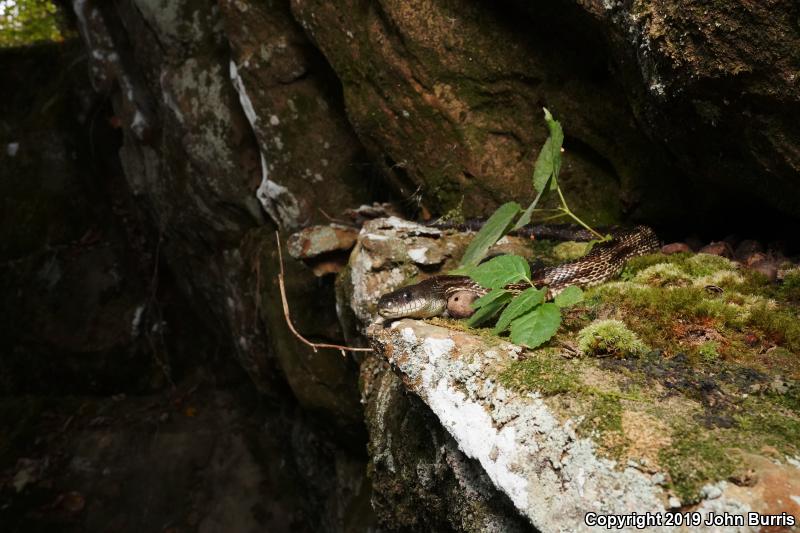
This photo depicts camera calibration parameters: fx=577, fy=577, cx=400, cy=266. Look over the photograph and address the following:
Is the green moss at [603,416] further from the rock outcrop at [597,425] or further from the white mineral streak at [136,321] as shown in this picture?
the white mineral streak at [136,321]

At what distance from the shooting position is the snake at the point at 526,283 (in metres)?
3.41

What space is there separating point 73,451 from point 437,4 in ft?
26.5

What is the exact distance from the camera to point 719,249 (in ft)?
11.5

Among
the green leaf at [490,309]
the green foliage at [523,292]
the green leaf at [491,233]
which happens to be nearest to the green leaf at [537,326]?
the green foliage at [523,292]

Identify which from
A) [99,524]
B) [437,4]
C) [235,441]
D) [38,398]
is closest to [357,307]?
[437,4]

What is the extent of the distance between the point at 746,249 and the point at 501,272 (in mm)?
1707

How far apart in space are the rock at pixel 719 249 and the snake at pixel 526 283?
42cm

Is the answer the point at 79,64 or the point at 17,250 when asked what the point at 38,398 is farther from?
the point at 79,64

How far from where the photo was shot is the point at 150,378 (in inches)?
380

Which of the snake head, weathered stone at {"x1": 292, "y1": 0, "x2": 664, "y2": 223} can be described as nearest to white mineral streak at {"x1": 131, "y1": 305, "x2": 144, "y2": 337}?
weathered stone at {"x1": 292, "y1": 0, "x2": 664, "y2": 223}

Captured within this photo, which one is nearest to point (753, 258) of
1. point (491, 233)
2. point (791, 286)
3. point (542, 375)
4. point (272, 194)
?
point (791, 286)

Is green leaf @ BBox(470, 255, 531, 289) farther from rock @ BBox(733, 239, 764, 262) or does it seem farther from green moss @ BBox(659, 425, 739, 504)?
rock @ BBox(733, 239, 764, 262)

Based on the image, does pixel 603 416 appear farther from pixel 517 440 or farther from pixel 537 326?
pixel 537 326

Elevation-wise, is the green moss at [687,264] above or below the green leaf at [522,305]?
below
